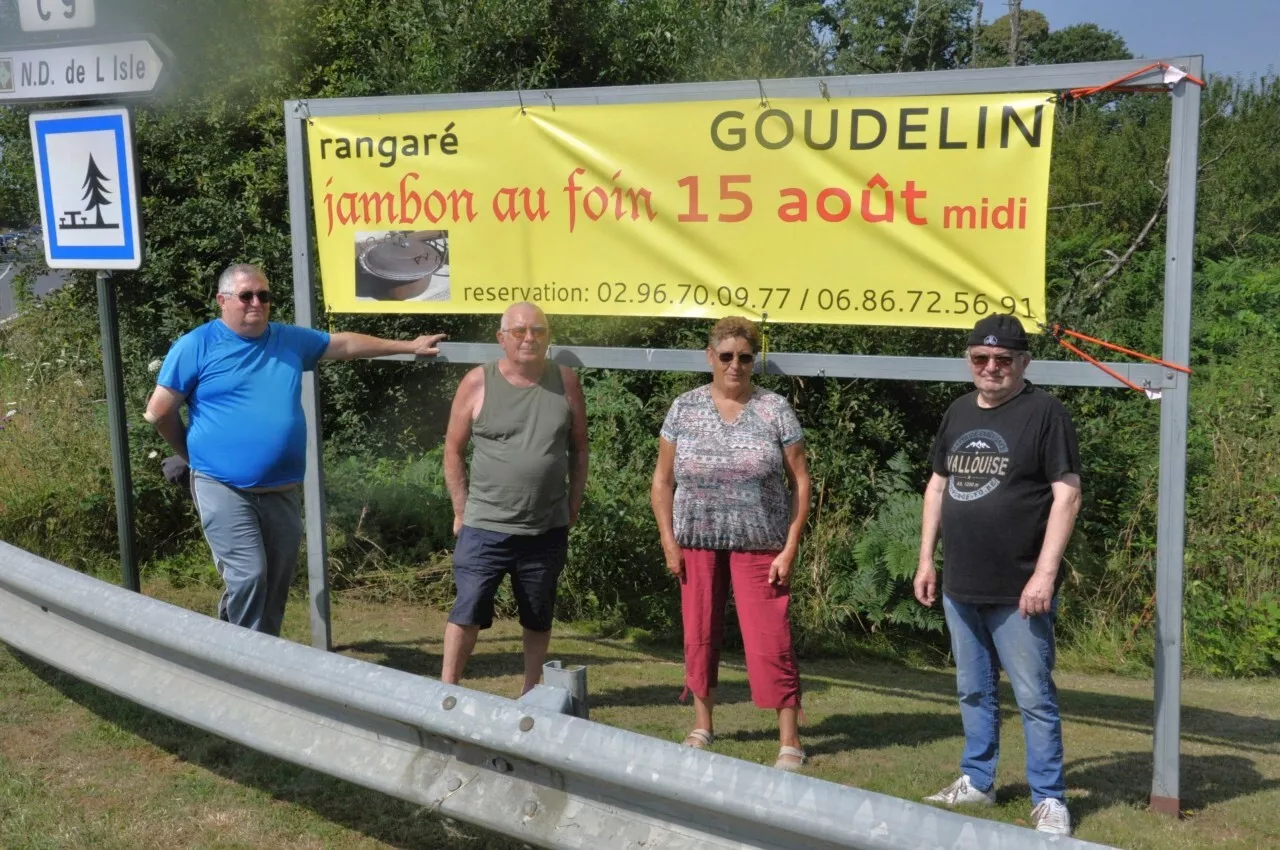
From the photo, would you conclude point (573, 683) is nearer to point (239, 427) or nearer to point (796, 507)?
point (796, 507)

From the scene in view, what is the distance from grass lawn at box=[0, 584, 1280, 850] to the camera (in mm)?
4191

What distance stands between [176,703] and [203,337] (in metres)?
1.66

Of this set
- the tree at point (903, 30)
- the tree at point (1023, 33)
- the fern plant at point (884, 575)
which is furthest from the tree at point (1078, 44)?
the fern plant at point (884, 575)

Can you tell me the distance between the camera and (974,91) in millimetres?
4801

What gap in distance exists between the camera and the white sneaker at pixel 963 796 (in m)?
4.55

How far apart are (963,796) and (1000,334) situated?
165 cm

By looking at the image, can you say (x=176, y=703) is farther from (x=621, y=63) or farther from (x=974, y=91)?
(x=621, y=63)

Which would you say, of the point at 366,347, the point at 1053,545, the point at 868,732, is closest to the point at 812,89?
the point at 1053,545

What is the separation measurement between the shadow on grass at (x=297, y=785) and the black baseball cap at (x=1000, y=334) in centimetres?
223

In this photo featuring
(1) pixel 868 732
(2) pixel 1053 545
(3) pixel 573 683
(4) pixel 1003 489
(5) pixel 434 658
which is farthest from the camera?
(5) pixel 434 658

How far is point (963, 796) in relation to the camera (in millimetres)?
4570

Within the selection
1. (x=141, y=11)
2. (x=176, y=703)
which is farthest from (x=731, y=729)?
(x=141, y=11)

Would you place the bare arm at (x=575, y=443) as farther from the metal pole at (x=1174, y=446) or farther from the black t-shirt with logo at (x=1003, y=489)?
the metal pole at (x=1174, y=446)

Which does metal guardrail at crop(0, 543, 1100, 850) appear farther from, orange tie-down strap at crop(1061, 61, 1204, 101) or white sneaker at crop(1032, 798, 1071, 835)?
orange tie-down strap at crop(1061, 61, 1204, 101)
